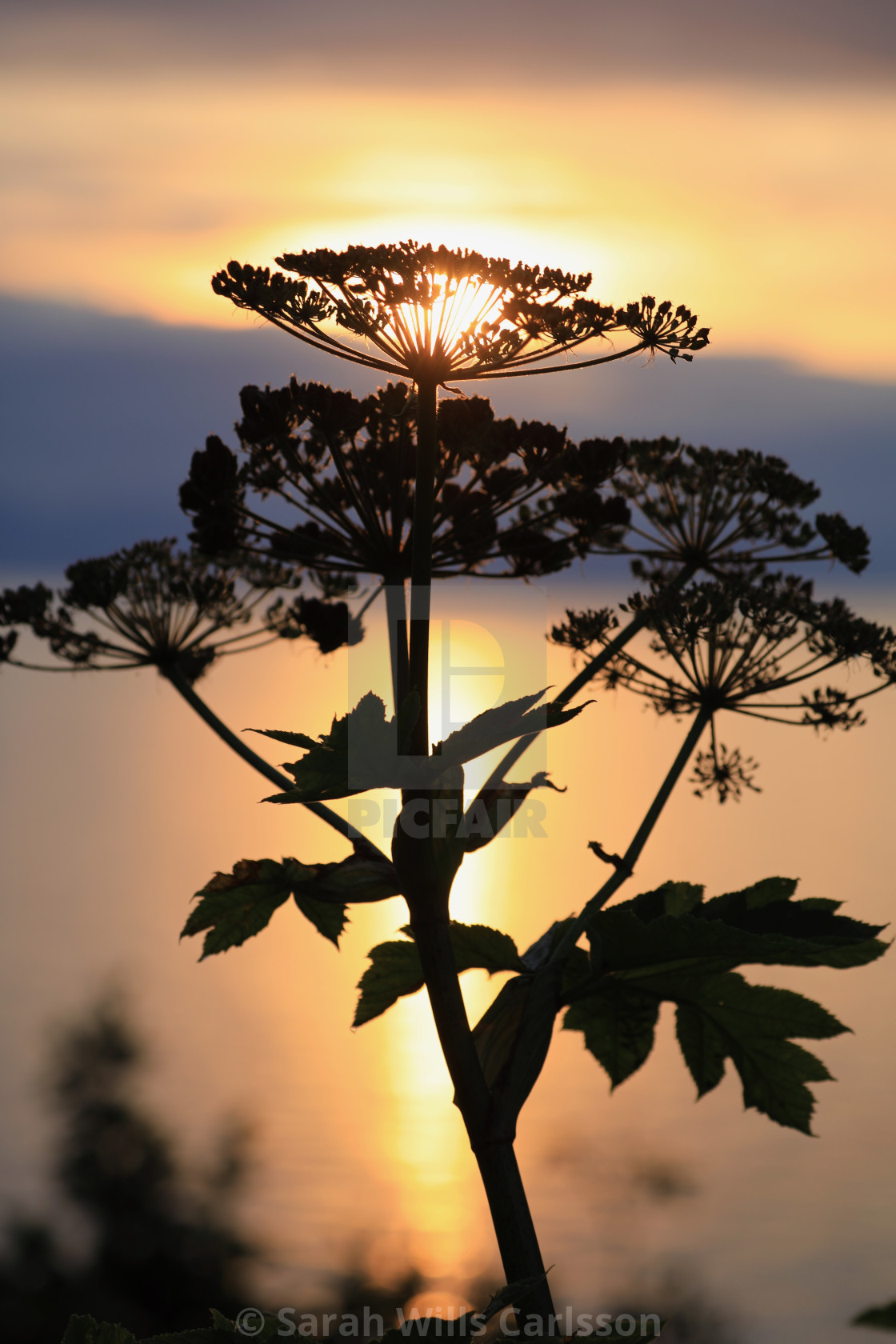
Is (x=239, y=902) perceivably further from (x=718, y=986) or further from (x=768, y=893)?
(x=768, y=893)

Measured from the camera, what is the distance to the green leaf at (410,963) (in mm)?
3559

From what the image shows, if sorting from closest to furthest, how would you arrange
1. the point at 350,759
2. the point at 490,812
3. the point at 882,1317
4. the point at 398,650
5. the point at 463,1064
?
the point at 882,1317 < the point at 350,759 < the point at 463,1064 < the point at 490,812 < the point at 398,650

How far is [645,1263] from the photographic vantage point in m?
99.8

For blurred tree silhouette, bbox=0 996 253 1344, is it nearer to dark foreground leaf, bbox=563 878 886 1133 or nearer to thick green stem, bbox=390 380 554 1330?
dark foreground leaf, bbox=563 878 886 1133

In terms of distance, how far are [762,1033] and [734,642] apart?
85.4 inches

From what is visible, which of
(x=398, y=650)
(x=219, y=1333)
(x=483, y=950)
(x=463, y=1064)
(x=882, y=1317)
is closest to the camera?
(x=882, y=1317)

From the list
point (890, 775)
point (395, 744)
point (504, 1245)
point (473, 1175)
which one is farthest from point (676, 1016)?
point (890, 775)

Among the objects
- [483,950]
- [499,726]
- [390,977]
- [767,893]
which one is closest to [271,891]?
[390,977]

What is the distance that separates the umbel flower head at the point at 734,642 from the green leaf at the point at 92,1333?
3.13 meters

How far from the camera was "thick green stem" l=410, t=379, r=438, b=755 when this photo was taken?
123 inches

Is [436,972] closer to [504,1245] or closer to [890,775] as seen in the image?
[504,1245]

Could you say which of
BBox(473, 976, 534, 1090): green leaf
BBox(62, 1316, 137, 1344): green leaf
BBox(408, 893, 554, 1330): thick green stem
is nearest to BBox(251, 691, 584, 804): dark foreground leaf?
→ BBox(408, 893, 554, 1330): thick green stem

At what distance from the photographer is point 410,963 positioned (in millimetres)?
3629

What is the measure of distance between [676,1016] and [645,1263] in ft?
358
